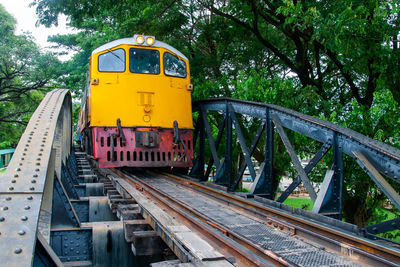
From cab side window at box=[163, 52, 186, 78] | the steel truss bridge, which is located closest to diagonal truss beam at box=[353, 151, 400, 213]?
the steel truss bridge

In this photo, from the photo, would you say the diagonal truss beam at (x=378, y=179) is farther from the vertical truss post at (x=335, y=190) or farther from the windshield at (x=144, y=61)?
the windshield at (x=144, y=61)

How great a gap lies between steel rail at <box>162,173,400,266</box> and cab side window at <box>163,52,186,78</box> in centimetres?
520

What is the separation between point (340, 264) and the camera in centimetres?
299

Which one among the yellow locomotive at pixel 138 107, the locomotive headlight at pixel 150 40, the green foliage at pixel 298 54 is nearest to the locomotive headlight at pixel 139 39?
the yellow locomotive at pixel 138 107

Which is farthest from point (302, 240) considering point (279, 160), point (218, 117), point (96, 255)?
point (218, 117)

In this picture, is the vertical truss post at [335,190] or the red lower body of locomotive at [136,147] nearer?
the vertical truss post at [335,190]

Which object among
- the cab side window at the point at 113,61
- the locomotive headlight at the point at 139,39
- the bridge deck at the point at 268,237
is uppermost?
the locomotive headlight at the point at 139,39

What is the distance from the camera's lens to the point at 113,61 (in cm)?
909

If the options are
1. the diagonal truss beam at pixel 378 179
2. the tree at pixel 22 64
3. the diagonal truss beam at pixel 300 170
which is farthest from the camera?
the tree at pixel 22 64

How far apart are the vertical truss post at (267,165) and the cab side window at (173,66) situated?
430cm

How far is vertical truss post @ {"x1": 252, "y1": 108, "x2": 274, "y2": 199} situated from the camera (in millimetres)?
5902

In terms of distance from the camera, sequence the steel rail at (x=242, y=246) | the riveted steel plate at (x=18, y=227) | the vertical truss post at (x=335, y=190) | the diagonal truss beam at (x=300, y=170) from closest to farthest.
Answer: the riveted steel plate at (x=18, y=227) < the steel rail at (x=242, y=246) < the vertical truss post at (x=335, y=190) < the diagonal truss beam at (x=300, y=170)

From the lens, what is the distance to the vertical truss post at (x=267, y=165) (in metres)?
5.90

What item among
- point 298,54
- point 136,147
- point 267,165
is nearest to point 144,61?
point 136,147
